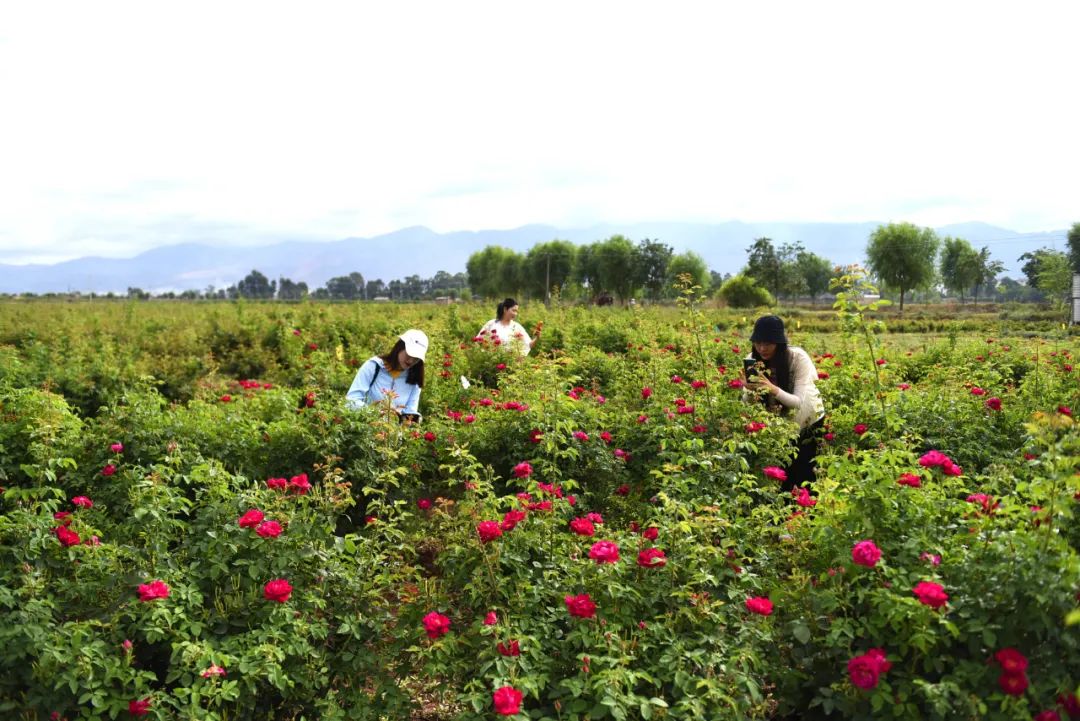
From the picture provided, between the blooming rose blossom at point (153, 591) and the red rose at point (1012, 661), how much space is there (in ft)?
8.86

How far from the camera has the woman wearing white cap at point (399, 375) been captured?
5895 millimetres

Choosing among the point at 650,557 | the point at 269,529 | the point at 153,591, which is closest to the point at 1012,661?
the point at 650,557

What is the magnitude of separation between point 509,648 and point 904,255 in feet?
194

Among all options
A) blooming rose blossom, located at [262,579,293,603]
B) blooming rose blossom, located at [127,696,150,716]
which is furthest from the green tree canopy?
blooming rose blossom, located at [127,696,150,716]

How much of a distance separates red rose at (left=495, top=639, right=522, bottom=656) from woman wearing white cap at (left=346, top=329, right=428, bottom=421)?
353 cm

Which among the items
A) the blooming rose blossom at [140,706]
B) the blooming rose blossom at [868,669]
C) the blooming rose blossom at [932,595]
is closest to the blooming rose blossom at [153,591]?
the blooming rose blossom at [140,706]

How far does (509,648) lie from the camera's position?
246 cm

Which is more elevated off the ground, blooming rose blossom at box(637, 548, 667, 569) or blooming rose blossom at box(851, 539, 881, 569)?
blooming rose blossom at box(851, 539, 881, 569)

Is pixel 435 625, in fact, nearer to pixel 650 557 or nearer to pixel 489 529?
pixel 489 529

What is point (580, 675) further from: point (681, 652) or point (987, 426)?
point (987, 426)

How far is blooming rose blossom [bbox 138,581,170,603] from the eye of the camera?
2.63 m

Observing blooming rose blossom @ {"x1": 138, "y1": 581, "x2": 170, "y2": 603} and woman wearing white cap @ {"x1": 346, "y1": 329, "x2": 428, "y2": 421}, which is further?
woman wearing white cap @ {"x1": 346, "y1": 329, "x2": 428, "y2": 421}

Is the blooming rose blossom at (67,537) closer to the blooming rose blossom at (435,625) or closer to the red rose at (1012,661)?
the blooming rose blossom at (435,625)

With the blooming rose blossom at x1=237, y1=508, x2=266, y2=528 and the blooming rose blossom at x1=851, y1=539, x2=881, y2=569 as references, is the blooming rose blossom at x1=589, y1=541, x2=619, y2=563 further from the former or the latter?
the blooming rose blossom at x1=237, y1=508, x2=266, y2=528
